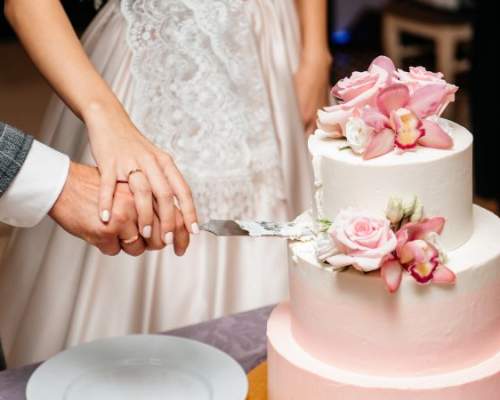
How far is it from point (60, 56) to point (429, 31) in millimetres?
4267

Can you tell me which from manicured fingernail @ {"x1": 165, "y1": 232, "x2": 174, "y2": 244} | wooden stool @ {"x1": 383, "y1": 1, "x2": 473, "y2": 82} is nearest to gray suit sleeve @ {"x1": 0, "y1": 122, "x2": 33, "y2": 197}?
manicured fingernail @ {"x1": 165, "y1": 232, "x2": 174, "y2": 244}

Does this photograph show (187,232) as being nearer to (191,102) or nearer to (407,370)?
(407,370)

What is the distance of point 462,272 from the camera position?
1.38 meters

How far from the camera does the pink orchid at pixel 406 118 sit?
139cm

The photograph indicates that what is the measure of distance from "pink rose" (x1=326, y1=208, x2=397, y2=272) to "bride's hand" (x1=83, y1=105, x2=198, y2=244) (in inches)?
12.1

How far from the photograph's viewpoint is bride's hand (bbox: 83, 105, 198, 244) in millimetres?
1560

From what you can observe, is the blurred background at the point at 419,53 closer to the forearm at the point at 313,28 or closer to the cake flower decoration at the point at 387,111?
the forearm at the point at 313,28

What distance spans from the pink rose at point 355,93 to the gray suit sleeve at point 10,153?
457mm

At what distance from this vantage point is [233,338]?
70.1 inches

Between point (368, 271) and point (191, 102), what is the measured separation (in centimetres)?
91

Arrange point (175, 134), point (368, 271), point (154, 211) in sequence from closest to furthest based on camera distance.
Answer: point (368, 271), point (154, 211), point (175, 134)

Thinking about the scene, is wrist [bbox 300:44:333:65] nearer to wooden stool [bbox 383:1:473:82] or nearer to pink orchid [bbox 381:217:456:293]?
pink orchid [bbox 381:217:456:293]

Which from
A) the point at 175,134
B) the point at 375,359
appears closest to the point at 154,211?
the point at 375,359

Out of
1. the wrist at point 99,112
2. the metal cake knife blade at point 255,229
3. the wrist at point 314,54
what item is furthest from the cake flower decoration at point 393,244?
the wrist at point 314,54
